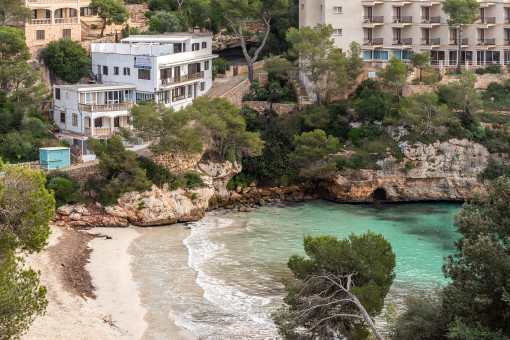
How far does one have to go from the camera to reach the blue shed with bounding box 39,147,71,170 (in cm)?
5181

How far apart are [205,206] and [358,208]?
37.4 ft

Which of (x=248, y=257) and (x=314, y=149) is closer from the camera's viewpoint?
(x=248, y=257)

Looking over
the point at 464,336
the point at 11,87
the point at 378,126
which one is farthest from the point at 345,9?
the point at 464,336

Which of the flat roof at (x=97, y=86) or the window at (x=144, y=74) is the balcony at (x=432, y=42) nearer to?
the window at (x=144, y=74)

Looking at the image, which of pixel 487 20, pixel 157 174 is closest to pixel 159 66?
pixel 157 174

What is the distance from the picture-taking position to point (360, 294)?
3041 cm

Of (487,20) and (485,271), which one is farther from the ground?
(487,20)

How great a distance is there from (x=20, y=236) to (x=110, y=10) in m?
42.2

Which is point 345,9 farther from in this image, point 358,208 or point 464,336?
point 464,336

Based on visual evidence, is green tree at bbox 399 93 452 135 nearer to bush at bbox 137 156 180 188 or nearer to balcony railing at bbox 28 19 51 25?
bush at bbox 137 156 180 188

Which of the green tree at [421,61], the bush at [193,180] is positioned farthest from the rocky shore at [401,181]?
the green tree at [421,61]

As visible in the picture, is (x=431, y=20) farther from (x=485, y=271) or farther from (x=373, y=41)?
(x=485, y=271)

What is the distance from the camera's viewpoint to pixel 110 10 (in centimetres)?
6875

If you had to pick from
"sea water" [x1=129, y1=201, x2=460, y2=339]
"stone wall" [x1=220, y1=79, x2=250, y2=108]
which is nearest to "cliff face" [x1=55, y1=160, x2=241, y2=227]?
"sea water" [x1=129, y1=201, x2=460, y2=339]
